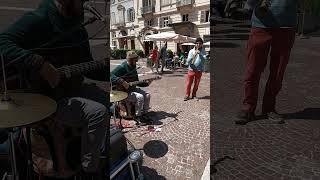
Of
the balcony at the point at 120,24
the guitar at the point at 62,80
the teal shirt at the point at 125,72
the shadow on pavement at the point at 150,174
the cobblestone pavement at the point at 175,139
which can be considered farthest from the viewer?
the teal shirt at the point at 125,72

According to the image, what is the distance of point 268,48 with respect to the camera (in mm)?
1482

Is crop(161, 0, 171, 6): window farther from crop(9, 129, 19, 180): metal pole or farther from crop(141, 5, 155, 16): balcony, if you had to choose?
crop(9, 129, 19, 180): metal pole

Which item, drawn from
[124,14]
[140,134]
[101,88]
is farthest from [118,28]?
[140,134]

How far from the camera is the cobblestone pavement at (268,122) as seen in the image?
4.88 ft

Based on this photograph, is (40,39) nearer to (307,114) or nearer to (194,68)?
(307,114)

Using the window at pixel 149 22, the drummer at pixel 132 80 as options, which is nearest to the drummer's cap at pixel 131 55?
the drummer at pixel 132 80

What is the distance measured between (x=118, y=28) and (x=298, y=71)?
54.0 inches

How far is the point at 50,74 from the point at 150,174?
184 centimetres

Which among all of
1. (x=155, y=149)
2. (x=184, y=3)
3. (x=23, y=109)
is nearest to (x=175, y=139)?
(x=155, y=149)

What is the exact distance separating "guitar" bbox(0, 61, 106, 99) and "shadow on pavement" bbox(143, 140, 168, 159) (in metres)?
1.84

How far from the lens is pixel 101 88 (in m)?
1.75

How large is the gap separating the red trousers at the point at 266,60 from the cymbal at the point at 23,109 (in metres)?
0.95

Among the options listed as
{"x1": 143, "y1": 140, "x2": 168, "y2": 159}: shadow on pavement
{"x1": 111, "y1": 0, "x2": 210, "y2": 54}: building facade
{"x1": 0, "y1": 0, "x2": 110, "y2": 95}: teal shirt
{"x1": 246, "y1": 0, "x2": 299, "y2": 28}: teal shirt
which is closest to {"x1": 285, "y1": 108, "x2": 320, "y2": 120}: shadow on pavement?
{"x1": 246, "y1": 0, "x2": 299, "y2": 28}: teal shirt

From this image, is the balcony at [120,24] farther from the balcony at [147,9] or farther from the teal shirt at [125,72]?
the teal shirt at [125,72]
